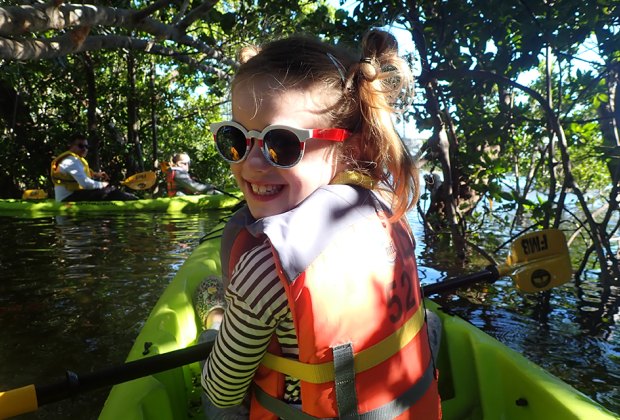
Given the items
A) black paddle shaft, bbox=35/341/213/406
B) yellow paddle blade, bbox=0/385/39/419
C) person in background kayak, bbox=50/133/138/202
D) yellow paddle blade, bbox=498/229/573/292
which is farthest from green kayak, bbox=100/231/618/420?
person in background kayak, bbox=50/133/138/202

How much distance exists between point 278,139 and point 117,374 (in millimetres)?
1061

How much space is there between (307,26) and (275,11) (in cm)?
37

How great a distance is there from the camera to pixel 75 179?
366 inches

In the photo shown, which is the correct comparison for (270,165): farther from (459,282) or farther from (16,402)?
(459,282)

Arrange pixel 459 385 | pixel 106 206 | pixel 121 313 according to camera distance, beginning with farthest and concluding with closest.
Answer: pixel 106 206
pixel 121 313
pixel 459 385

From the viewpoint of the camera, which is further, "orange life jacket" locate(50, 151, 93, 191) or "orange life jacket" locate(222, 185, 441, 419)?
"orange life jacket" locate(50, 151, 93, 191)

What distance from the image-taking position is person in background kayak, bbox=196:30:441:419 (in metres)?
1.11

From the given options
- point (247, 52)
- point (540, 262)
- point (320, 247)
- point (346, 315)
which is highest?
point (247, 52)

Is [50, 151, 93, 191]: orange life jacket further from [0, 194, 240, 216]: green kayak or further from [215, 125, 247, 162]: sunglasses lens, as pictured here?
[215, 125, 247, 162]: sunglasses lens

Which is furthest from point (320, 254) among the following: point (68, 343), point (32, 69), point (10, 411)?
point (32, 69)

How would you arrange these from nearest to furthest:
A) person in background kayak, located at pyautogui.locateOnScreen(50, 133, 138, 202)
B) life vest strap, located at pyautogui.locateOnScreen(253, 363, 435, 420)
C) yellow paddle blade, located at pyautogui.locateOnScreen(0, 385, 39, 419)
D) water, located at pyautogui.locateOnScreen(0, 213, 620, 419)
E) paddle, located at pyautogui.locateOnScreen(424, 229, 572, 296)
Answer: life vest strap, located at pyautogui.locateOnScreen(253, 363, 435, 420)
yellow paddle blade, located at pyautogui.locateOnScreen(0, 385, 39, 419)
water, located at pyautogui.locateOnScreen(0, 213, 620, 419)
paddle, located at pyautogui.locateOnScreen(424, 229, 572, 296)
person in background kayak, located at pyautogui.locateOnScreen(50, 133, 138, 202)

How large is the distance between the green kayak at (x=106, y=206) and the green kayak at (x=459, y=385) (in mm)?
7016

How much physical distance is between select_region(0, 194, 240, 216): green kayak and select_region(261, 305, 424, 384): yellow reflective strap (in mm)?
8322

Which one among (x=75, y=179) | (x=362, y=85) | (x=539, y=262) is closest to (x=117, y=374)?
(x=362, y=85)
